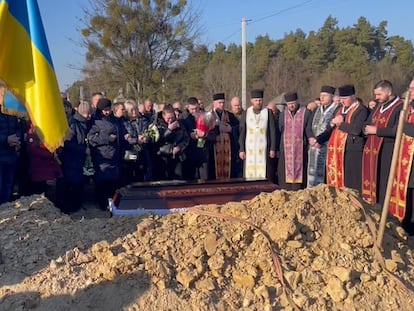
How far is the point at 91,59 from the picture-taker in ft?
73.5

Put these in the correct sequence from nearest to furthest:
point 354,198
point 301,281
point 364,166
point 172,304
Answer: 1. point 172,304
2. point 301,281
3. point 354,198
4. point 364,166

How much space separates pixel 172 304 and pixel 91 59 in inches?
765

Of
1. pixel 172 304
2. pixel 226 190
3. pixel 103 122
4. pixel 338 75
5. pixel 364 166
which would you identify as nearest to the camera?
pixel 172 304

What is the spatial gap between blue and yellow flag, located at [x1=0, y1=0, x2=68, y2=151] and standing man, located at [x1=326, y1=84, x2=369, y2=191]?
14.0ft

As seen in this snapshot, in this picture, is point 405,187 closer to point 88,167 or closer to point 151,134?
point 151,134

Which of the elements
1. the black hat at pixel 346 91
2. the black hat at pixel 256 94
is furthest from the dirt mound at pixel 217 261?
the black hat at pixel 256 94

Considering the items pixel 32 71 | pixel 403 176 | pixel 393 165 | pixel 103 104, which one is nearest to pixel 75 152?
pixel 103 104

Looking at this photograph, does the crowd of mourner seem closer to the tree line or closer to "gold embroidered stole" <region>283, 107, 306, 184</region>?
"gold embroidered stole" <region>283, 107, 306, 184</region>

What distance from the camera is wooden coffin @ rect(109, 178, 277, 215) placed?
6223mm

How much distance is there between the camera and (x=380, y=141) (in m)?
A: 7.41

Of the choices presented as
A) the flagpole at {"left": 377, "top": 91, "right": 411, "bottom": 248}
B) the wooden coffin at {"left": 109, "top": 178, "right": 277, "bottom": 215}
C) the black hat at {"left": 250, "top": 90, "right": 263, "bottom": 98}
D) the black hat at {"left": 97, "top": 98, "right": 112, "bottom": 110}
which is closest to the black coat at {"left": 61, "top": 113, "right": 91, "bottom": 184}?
the black hat at {"left": 97, "top": 98, "right": 112, "bottom": 110}

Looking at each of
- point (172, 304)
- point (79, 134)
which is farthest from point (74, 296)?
point (79, 134)

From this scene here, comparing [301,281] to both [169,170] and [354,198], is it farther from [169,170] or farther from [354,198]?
[169,170]

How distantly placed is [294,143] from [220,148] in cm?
120
